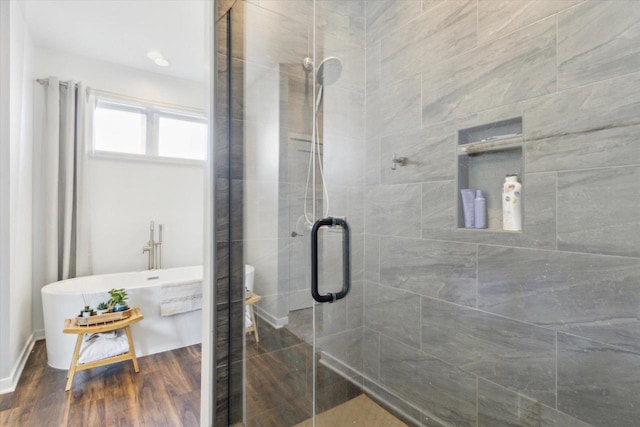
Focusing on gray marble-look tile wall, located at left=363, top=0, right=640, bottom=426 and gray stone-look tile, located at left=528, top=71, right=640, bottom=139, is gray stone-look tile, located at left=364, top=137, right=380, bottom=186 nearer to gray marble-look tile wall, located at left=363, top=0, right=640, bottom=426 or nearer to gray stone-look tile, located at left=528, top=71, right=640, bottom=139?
gray marble-look tile wall, located at left=363, top=0, right=640, bottom=426

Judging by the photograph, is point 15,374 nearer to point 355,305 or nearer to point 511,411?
point 355,305

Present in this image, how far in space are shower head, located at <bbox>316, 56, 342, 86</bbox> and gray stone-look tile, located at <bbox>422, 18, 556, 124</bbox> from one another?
1.56ft

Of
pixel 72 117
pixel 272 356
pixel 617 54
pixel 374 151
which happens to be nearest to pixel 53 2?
pixel 72 117

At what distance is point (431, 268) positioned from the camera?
5.29 ft

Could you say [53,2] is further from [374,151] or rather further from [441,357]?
[441,357]

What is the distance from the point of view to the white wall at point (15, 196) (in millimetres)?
1978

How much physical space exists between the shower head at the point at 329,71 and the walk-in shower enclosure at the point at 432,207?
1.8 inches

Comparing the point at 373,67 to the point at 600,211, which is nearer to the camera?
the point at 600,211

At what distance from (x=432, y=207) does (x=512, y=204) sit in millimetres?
384

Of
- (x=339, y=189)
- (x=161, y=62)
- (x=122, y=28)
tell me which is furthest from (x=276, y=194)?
(x=161, y=62)

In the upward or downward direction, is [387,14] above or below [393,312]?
above

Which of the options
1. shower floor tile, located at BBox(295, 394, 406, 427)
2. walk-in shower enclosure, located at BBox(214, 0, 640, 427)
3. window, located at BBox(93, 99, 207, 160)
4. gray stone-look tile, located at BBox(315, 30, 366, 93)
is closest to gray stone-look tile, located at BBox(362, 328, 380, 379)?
walk-in shower enclosure, located at BBox(214, 0, 640, 427)

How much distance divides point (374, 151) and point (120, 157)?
2735 mm

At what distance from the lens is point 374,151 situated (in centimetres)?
193
